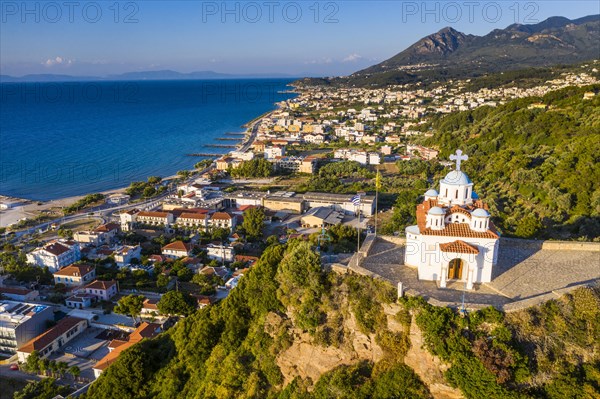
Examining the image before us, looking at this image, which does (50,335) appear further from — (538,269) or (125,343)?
A: (538,269)

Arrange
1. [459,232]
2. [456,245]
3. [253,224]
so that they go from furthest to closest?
[253,224] < [459,232] < [456,245]

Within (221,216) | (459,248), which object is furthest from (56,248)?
(459,248)

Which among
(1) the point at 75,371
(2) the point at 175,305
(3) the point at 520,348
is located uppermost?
(3) the point at 520,348

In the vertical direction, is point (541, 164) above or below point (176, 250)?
above

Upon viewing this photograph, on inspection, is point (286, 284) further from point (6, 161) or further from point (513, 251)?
point (6, 161)

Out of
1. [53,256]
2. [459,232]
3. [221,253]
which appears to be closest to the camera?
[459,232]

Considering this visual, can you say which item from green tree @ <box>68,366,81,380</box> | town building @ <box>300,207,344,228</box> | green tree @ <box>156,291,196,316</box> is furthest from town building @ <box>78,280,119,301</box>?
town building @ <box>300,207,344,228</box>

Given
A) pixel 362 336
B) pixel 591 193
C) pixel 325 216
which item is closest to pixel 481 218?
pixel 362 336
